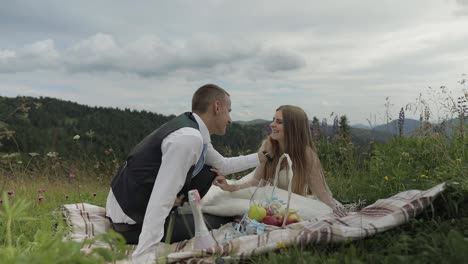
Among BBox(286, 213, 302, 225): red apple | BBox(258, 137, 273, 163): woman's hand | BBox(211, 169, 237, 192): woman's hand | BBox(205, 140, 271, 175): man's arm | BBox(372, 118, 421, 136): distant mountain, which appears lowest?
BBox(286, 213, 302, 225): red apple

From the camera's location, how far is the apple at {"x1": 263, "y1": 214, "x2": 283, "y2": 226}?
350 centimetres

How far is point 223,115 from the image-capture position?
12.2 ft

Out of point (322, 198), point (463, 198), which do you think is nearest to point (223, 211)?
point (322, 198)

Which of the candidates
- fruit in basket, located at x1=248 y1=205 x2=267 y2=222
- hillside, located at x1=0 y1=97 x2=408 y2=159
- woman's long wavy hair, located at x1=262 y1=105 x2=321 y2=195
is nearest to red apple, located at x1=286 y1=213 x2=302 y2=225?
fruit in basket, located at x1=248 y1=205 x2=267 y2=222

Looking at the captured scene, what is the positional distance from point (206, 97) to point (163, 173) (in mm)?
800

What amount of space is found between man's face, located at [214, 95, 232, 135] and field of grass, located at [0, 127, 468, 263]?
1.21 metres

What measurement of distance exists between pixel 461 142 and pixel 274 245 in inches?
113

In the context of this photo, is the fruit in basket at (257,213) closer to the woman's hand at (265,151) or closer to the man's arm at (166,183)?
the man's arm at (166,183)

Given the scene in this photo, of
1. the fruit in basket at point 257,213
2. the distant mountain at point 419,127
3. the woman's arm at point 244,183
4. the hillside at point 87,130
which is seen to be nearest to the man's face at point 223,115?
the woman's arm at point 244,183

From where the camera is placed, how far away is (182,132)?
3.24m

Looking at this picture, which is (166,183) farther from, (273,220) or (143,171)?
(273,220)

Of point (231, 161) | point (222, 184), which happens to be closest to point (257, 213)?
point (222, 184)

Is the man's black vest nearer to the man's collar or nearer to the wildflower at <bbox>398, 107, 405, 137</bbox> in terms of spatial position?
the man's collar

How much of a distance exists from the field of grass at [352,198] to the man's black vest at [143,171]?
556 mm
